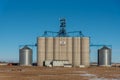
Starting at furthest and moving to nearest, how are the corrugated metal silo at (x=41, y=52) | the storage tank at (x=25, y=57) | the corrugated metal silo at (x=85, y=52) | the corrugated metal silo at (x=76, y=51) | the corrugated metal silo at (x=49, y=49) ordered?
the storage tank at (x=25, y=57)
the corrugated metal silo at (x=49, y=49)
the corrugated metal silo at (x=41, y=52)
the corrugated metal silo at (x=76, y=51)
the corrugated metal silo at (x=85, y=52)

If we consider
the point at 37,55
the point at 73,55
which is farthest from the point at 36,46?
the point at 73,55

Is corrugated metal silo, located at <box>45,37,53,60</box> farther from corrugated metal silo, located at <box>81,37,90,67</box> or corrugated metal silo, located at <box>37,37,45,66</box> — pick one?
corrugated metal silo, located at <box>81,37,90,67</box>

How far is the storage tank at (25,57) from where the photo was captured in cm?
15788

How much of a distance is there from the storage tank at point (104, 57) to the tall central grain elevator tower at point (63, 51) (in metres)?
9.37

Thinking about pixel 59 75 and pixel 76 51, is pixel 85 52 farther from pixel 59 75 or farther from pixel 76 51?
pixel 59 75

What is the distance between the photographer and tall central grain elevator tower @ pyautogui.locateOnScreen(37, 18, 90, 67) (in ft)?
500

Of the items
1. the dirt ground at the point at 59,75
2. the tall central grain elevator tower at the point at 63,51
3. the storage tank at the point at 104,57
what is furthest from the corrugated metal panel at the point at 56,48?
the dirt ground at the point at 59,75

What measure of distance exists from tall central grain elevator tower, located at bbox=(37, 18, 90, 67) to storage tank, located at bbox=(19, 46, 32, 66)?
7184 mm

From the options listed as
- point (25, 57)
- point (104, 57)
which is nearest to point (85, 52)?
point (104, 57)

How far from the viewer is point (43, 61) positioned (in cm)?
15288

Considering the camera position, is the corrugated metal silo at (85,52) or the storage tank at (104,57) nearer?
the corrugated metal silo at (85,52)

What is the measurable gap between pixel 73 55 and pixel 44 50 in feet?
43.8

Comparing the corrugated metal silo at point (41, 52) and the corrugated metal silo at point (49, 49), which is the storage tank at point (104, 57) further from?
the corrugated metal silo at point (41, 52)

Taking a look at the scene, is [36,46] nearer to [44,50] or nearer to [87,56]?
[44,50]
